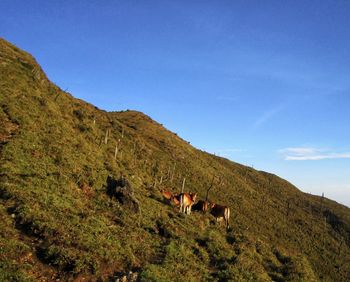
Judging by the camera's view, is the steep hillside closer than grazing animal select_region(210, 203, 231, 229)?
Yes

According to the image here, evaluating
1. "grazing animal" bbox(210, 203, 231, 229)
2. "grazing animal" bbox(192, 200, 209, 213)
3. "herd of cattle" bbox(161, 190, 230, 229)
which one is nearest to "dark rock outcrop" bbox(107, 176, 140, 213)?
"herd of cattle" bbox(161, 190, 230, 229)

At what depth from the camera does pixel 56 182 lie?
78.2ft

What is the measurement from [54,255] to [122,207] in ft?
33.9

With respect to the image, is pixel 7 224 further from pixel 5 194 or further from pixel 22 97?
pixel 22 97

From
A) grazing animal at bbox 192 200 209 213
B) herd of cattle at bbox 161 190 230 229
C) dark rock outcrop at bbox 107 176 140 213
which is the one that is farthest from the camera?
grazing animal at bbox 192 200 209 213

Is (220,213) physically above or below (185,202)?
below

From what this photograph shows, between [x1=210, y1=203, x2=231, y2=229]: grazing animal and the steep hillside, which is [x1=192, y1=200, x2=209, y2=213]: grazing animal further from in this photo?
the steep hillside

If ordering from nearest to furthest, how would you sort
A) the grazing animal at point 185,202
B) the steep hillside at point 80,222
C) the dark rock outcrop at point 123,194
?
the steep hillside at point 80,222, the dark rock outcrop at point 123,194, the grazing animal at point 185,202

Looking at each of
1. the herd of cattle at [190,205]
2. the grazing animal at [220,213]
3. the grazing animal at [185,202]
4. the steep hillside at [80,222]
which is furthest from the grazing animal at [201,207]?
the grazing animal at [185,202]

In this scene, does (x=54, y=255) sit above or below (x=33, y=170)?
below

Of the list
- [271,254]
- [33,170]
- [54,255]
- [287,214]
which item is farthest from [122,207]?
[287,214]

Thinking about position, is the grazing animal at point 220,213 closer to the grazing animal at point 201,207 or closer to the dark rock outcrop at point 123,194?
the grazing animal at point 201,207

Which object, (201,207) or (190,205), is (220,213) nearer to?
(201,207)

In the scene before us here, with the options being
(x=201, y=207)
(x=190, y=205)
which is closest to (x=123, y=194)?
(x=190, y=205)
